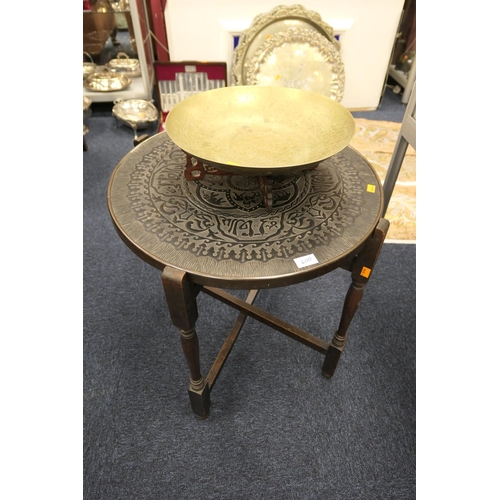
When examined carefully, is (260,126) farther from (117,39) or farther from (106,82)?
(117,39)

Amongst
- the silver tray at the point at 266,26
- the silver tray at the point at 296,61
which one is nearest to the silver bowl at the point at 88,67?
the silver tray at the point at 266,26

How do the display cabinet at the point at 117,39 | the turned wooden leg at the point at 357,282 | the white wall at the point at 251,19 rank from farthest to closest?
1. the display cabinet at the point at 117,39
2. the white wall at the point at 251,19
3. the turned wooden leg at the point at 357,282

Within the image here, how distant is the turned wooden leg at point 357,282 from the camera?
39.0 inches

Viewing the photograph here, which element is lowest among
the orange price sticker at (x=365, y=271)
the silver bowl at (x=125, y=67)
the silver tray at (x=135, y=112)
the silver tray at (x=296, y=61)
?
the silver tray at (x=135, y=112)

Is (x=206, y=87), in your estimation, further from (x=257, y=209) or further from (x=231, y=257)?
(x=231, y=257)

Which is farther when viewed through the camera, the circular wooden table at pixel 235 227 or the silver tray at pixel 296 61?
the silver tray at pixel 296 61

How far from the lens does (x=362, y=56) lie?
283cm

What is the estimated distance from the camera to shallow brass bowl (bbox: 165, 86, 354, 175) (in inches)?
40.9

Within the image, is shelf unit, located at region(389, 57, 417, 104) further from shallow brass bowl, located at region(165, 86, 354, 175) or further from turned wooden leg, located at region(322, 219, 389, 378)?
turned wooden leg, located at region(322, 219, 389, 378)

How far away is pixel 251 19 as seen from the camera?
2.54m

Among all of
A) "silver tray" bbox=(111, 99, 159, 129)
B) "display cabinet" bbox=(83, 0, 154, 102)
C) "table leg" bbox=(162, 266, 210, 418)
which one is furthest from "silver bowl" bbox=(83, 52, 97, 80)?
"table leg" bbox=(162, 266, 210, 418)

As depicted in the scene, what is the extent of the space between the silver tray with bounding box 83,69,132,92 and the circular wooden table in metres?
2.02

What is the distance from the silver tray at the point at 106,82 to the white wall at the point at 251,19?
53 centimetres

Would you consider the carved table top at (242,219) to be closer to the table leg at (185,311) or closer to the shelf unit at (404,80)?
the table leg at (185,311)
